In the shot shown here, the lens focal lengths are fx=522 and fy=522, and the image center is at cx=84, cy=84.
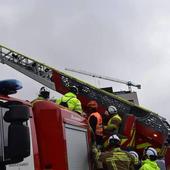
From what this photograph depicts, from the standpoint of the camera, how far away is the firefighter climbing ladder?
9250 millimetres

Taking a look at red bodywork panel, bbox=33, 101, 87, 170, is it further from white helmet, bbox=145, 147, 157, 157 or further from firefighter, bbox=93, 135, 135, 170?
white helmet, bbox=145, 147, 157, 157

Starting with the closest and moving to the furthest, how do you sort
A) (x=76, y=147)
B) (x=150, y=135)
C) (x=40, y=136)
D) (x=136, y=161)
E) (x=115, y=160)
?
(x=40, y=136) → (x=76, y=147) → (x=115, y=160) → (x=136, y=161) → (x=150, y=135)

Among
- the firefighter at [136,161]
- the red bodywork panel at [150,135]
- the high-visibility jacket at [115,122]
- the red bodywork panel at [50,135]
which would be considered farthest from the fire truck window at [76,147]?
the red bodywork panel at [150,135]

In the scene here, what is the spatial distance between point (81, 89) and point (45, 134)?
454cm

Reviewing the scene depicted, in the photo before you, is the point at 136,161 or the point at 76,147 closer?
the point at 76,147

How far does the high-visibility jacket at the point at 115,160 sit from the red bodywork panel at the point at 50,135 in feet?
3.84

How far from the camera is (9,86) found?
4.95 meters

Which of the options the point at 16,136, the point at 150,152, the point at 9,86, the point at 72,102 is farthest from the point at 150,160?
the point at 16,136

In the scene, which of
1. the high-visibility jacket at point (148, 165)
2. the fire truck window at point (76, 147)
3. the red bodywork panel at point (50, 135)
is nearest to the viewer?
the red bodywork panel at point (50, 135)

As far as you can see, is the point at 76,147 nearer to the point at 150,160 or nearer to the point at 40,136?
the point at 40,136

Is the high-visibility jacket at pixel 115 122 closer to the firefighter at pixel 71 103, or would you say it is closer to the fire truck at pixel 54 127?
the fire truck at pixel 54 127

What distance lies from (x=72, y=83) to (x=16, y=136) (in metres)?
6.33

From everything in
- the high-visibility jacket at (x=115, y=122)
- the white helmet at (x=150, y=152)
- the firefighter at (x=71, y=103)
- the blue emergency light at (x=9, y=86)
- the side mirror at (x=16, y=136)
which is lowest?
the side mirror at (x=16, y=136)

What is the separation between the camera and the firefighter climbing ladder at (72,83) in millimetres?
9250
